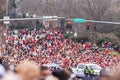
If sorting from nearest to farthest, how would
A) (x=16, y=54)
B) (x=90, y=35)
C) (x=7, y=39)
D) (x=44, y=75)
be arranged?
1. (x=44, y=75)
2. (x=16, y=54)
3. (x=7, y=39)
4. (x=90, y=35)

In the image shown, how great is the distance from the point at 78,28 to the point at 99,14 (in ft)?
16.3

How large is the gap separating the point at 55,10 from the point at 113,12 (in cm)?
1387

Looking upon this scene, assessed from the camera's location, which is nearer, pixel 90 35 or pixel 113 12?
pixel 90 35

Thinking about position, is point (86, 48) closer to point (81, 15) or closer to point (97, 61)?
point (97, 61)

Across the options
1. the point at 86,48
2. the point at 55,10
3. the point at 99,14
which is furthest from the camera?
the point at 55,10

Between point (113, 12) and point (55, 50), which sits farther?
point (113, 12)

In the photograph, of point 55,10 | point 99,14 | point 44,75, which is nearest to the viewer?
point 44,75

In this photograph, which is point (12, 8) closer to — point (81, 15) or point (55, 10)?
point (55, 10)

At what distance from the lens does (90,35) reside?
6100cm

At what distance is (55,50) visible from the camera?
41.9 metres

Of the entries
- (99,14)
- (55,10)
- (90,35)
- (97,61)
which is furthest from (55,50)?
(55,10)

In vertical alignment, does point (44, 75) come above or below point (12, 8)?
above

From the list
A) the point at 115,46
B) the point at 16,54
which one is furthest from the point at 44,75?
the point at 115,46

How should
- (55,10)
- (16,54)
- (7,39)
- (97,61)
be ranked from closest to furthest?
(97,61) < (16,54) < (7,39) < (55,10)
